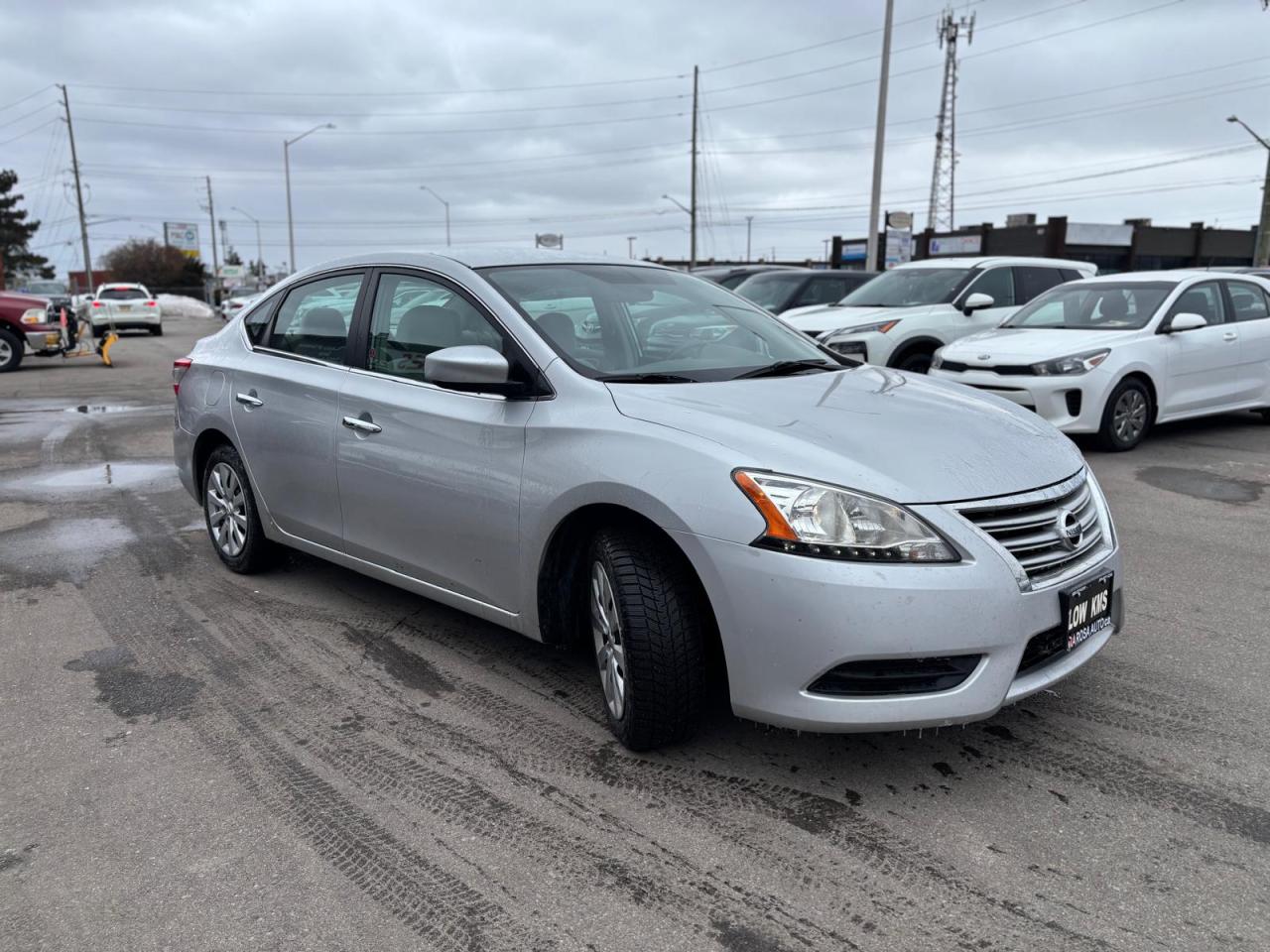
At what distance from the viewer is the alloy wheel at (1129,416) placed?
854 cm

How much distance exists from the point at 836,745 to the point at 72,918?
7.46ft

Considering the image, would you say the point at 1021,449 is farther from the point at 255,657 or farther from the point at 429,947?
the point at 255,657

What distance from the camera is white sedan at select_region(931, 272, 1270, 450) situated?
8375 millimetres

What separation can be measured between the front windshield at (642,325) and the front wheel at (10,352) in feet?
56.5

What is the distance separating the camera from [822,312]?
11430mm

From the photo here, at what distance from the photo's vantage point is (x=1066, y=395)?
8.42m

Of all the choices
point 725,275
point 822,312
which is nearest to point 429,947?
point 822,312

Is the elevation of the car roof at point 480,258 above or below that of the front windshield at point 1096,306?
above

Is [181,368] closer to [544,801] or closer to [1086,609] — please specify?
[544,801]

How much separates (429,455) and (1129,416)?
23.0 feet

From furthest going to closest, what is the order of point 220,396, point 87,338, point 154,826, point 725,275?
point 87,338, point 725,275, point 220,396, point 154,826

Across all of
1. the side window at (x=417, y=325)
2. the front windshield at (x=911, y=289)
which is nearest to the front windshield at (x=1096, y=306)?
the front windshield at (x=911, y=289)

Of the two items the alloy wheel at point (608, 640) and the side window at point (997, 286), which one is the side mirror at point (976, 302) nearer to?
the side window at point (997, 286)

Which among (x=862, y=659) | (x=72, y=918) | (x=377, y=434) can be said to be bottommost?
(x=72, y=918)
